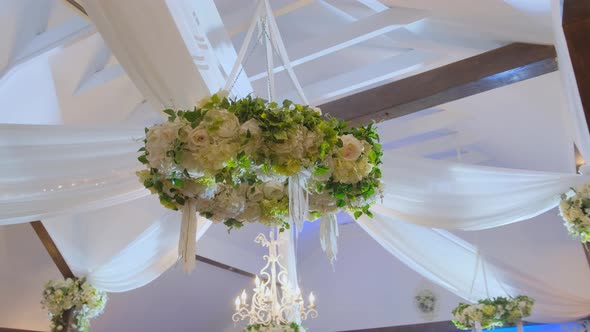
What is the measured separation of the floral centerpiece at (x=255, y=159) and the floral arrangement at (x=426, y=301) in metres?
6.04

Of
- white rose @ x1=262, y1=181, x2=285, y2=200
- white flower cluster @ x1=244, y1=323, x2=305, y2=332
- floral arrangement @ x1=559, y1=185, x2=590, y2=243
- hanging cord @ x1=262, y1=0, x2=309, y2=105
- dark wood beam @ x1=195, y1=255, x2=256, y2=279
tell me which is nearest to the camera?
white rose @ x1=262, y1=181, x2=285, y2=200

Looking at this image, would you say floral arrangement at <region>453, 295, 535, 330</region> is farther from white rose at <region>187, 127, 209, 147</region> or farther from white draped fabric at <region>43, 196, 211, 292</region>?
white rose at <region>187, 127, 209, 147</region>

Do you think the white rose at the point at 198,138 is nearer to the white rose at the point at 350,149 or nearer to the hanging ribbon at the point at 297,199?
the hanging ribbon at the point at 297,199

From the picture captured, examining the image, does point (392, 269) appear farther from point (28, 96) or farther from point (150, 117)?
point (28, 96)

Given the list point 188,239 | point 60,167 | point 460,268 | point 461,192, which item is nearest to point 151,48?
point 60,167

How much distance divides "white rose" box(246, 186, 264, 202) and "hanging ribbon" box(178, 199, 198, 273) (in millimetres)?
266

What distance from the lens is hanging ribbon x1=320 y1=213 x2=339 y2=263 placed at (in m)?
2.01

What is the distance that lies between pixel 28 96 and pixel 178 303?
4194 millimetres

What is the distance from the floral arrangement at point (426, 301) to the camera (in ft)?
24.3

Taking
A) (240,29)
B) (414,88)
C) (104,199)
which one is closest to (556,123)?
(414,88)

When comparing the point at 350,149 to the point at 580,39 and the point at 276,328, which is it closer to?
the point at 580,39

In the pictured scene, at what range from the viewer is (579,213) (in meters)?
2.65

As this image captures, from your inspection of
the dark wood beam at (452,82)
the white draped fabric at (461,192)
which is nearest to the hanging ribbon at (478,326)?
the white draped fabric at (461,192)

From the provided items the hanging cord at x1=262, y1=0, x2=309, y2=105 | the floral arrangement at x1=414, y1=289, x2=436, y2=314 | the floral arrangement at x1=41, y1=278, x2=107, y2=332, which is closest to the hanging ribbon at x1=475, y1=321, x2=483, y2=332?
the floral arrangement at x1=414, y1=289, x2=436, y2=314
